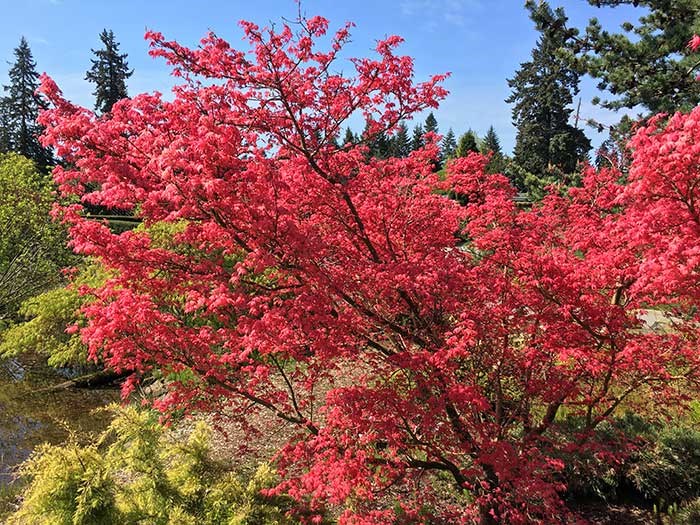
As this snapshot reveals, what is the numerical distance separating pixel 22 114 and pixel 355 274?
45.0 metres

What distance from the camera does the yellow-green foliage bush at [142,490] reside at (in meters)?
4.23

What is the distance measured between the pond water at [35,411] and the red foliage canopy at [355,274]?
5.70 meters

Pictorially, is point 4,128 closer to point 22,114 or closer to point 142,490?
point 22,114

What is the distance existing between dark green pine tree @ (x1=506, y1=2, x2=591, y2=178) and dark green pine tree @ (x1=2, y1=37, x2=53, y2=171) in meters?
37.6

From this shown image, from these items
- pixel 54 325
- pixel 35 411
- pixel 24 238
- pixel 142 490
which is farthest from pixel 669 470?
pixel 24 238

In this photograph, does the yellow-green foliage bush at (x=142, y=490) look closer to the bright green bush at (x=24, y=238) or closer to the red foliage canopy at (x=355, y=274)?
the red foliage canopy at (x=355, y=274)

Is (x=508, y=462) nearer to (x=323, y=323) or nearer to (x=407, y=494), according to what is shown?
(x=323, y=323)

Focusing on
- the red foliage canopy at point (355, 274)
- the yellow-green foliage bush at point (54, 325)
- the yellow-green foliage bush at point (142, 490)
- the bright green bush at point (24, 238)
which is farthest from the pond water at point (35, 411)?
the red foliage canopy at point (355, 274)

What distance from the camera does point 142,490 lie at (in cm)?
451

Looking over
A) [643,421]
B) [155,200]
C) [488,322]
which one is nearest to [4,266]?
[155,200]

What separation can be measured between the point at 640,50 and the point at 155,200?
11.1 m

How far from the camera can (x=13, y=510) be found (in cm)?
668

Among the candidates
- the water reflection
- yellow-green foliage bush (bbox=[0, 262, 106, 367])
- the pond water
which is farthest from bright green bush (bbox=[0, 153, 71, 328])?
yellow-green foliage bush (bbox=[0, 262, 106, 367])

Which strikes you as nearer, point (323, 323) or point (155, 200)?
point (155, 200)
